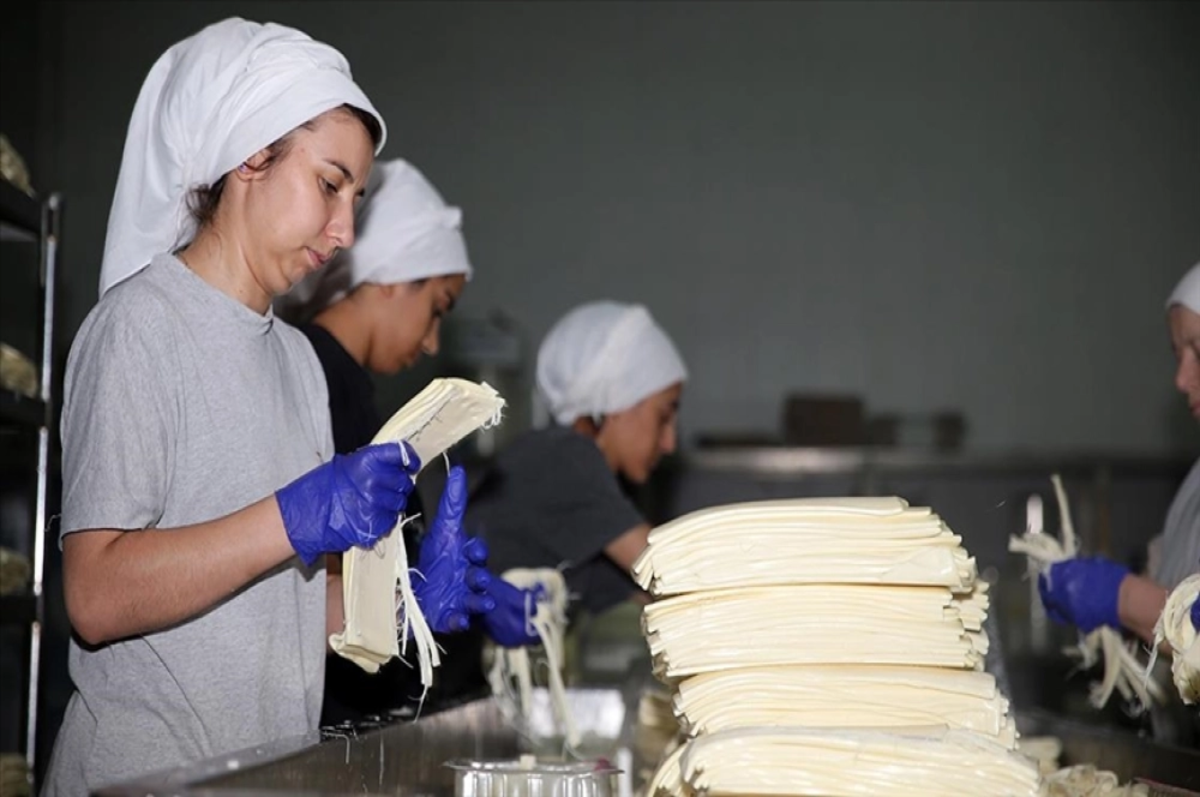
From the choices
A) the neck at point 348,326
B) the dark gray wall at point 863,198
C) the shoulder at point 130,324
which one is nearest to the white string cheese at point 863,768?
the shoulder at point 130,324

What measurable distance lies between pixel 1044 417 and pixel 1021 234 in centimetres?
70

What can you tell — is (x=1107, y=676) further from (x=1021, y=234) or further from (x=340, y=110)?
(x=1021, y=234)

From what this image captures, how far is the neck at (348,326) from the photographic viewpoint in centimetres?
249

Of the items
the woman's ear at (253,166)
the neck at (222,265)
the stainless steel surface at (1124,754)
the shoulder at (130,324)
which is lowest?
the stainless steel surface at (1124,754)

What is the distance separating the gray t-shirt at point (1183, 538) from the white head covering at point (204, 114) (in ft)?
4.90

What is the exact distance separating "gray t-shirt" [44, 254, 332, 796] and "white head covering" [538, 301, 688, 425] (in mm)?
1489

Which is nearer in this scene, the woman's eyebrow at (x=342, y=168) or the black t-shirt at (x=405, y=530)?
the woman's eyebrow at (x=342, y=168)

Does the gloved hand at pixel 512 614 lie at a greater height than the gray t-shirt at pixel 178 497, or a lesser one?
lesser

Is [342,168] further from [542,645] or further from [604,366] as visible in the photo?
[604,366]

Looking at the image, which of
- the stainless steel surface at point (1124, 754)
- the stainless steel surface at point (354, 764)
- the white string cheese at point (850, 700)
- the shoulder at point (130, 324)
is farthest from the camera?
the stainless steel surface at point (1124, 754)

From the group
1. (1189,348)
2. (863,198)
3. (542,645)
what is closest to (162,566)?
(542,645)

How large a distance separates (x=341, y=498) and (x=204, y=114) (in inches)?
21.3

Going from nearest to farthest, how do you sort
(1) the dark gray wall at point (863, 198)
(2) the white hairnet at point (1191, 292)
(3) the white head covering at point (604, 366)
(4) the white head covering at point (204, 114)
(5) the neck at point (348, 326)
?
1. (4) the white head covering at point (204, 114)
2. (5) the neck at point (348, 326)
3. (2) the white hairnet at point (1191, 292)
4. (3) the white head covering at point (604, 366)
5. (1) the dark gray wall at point (863, 198)

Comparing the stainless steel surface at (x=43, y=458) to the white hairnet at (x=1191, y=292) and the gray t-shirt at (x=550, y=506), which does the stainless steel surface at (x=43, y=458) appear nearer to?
the gray t-shirt at (x=550, y=506)
